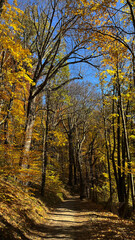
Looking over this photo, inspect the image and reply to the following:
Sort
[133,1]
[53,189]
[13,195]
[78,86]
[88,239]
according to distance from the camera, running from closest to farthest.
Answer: [133,1] < [88,239] < [13,195] < [53,189] < [78,86]

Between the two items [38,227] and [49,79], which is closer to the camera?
[38,227]

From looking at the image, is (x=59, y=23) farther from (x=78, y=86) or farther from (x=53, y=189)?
(x=53, y=189)

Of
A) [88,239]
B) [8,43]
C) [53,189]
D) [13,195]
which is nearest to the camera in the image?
[88,239]

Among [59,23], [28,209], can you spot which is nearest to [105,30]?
[59,23]

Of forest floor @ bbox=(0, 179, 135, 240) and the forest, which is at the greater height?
the forest

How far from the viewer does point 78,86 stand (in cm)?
1686

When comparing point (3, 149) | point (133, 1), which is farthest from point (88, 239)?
point (133, 1)

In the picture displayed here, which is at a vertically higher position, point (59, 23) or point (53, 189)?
point (59, 23)

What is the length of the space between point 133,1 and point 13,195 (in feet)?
27.0

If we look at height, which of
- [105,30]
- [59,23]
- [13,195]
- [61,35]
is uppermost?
[59,23]

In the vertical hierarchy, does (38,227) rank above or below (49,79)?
below

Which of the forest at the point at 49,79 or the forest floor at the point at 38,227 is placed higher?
the forest at the point at 49,79

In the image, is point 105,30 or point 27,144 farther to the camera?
point 27,144

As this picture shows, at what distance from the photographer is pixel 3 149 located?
17.4ft
